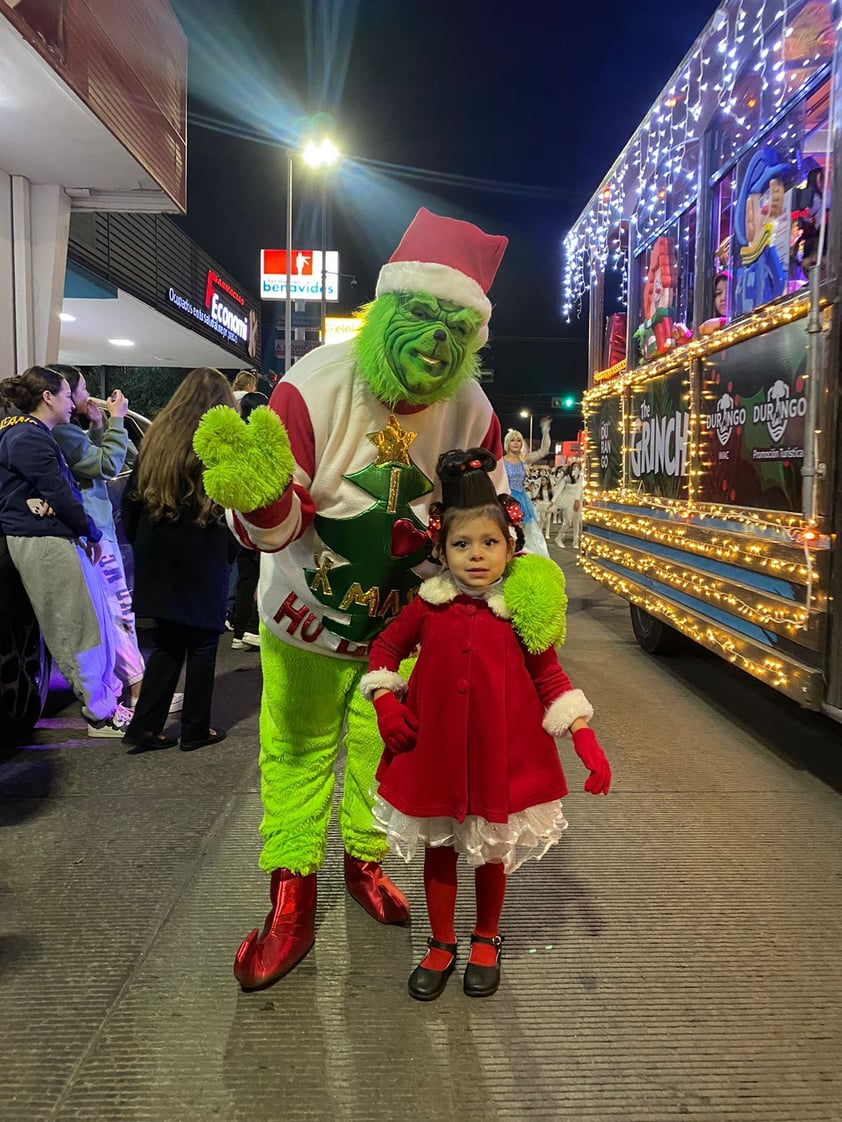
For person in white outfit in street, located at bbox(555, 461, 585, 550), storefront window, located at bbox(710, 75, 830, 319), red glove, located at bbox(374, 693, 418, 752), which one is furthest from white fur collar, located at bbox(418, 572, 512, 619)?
person in white outfit in street, located at bbox(555, 461, 585, 550)

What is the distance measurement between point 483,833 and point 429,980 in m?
0.48

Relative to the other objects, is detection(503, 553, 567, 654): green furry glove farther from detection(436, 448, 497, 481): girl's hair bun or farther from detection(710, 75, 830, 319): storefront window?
detection(710, 75, 830, 319): storefront window

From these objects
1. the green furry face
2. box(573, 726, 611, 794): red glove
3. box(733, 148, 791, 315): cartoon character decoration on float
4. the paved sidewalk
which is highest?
box(733, 148, 791, 315): cartoon character decoration on float

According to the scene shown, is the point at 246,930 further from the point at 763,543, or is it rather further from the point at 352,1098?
the point at 763,543

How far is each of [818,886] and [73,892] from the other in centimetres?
255

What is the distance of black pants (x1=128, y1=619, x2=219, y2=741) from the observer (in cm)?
398

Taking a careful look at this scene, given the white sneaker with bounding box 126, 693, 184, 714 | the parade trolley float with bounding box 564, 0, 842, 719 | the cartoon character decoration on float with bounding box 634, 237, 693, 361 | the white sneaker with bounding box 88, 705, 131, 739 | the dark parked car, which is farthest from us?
the cartoon character decoration on float with bounding box 634, 237, 693, 361

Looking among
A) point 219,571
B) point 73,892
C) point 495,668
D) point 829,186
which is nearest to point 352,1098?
point 495,668

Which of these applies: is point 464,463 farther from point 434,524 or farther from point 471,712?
point 471,712

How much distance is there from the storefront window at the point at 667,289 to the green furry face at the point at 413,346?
2.98m

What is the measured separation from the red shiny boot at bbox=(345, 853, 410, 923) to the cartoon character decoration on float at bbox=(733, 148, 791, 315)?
3.07 m

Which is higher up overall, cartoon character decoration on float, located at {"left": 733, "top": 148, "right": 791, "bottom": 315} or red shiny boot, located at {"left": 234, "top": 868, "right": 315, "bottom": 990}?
cartoon character decoration on float, located at {"left": 733, "top": 148, "right": 791, "bottom": 315}

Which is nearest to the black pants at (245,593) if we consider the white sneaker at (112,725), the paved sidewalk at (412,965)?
the white sneaker at (112,725)

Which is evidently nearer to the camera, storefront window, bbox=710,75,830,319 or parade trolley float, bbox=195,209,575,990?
parade trolley float, bbox=195,209,575,990
